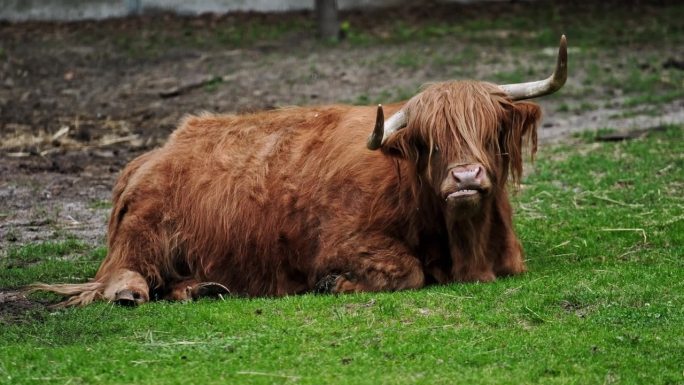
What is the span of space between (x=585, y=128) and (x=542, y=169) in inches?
83.7

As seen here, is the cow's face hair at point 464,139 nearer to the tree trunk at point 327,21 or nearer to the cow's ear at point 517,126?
the cow's ear at point 517,126

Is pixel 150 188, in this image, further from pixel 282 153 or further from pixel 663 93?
pixel 663 93

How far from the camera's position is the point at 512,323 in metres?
6.64

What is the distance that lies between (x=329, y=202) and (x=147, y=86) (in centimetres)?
966

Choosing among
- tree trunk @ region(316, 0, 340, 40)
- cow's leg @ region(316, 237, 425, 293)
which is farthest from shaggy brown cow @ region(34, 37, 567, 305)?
tree trunk @ region(316, 0, 340, 40)

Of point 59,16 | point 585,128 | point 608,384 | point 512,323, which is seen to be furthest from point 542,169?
point 59,16

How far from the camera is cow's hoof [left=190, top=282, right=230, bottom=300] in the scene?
26.6 feet

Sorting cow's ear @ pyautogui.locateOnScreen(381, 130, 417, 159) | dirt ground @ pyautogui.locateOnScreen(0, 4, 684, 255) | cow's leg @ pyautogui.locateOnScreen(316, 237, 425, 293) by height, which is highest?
cow's ear @ pyautogui.locateOnScreen(381, 130, 417, 159)

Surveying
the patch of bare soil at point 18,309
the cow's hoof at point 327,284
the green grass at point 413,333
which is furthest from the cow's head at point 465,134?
the patch of bare soil at point 18,309

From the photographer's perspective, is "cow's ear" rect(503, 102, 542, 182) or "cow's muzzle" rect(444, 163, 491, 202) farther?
"cow's ear" rect(503, 102, 542, 182)

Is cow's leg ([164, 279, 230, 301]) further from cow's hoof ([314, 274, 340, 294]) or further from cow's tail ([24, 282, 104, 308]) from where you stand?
cow's hoof ([314, 274, 340, 294])

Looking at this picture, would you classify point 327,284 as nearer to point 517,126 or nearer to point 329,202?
point 329,202

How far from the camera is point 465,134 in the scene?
7.37 metres

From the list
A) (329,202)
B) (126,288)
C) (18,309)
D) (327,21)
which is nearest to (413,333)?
(329,202)
